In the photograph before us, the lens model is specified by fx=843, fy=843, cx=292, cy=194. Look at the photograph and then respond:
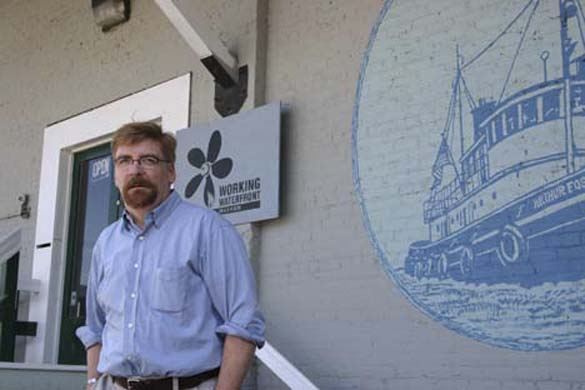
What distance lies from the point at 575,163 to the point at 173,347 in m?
2.23

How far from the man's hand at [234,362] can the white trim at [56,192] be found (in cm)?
425

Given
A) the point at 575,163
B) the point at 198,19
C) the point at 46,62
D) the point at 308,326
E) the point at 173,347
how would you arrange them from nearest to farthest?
the point at 173,347
the point at 575,163
the point at 308,326
the point at 198,19
the point at 46,62

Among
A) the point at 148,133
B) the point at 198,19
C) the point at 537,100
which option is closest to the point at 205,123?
the point at 198,19

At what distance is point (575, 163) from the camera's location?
388cm

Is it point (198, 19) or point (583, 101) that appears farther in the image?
point (198, 19)

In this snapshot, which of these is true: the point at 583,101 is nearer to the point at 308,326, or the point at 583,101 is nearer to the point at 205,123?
the point at 308,326

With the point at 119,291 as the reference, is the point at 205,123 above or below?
above

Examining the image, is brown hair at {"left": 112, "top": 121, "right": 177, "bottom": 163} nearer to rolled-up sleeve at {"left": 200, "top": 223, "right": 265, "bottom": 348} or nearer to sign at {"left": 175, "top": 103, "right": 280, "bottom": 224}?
rolled-up sleeve at {"left": 200, "top": 223, "right": 265, "bottom": 348}

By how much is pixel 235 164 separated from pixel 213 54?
76cm

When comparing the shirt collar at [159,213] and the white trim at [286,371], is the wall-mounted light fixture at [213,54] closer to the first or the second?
the white trim at [286,371]

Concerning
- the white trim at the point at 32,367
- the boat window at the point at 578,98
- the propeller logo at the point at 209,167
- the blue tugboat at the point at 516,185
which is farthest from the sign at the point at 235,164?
the boat window at the point at 578,98

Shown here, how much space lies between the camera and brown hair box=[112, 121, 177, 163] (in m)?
2.68

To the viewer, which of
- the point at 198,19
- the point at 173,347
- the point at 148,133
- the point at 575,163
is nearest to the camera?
the point at 173,347

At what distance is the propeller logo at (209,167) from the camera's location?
5.68 metres
